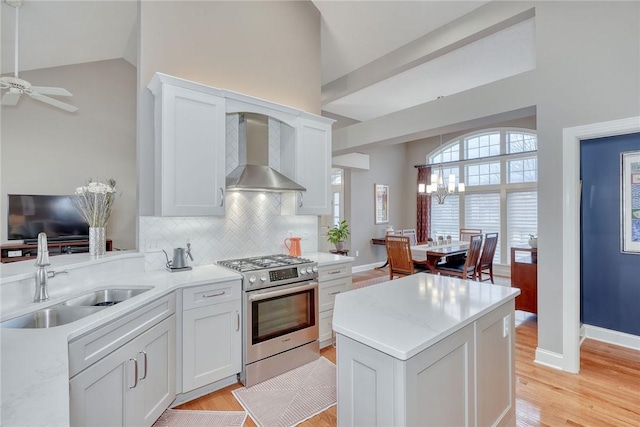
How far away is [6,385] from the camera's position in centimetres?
89

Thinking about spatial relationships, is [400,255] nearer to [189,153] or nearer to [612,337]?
[612,337]

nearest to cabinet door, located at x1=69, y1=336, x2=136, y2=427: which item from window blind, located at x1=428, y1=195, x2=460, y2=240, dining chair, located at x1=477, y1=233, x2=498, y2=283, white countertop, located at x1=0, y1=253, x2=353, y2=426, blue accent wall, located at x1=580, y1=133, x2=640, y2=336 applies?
white countertop, located at x1=0, y1=253, x2=353, y2=426

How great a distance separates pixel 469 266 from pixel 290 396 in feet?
11.4

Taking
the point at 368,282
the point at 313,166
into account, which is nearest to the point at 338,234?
the point at 368,282

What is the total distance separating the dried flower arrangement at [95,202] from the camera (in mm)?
2355

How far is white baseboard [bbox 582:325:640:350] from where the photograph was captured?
3122mm

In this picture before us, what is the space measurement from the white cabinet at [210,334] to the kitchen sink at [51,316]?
637 mm

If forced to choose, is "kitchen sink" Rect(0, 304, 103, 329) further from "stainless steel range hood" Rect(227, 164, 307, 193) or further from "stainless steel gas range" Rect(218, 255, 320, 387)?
"stainless steel range hood" Rect(227, 164, 307, 193)

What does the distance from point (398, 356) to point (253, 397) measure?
178 centimetres

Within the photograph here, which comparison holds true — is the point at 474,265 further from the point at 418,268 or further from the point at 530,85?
the point at 530,85

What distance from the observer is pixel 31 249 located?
448 cm

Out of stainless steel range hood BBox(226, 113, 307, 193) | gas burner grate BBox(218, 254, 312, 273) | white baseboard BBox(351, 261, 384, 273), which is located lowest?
white baseboard BBox(351, 261, 384, 273)

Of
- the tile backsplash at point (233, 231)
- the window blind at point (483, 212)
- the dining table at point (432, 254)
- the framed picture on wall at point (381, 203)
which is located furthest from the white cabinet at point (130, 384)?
the window blind at point (483, 212)

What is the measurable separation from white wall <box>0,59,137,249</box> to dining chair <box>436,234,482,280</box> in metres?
5.60
